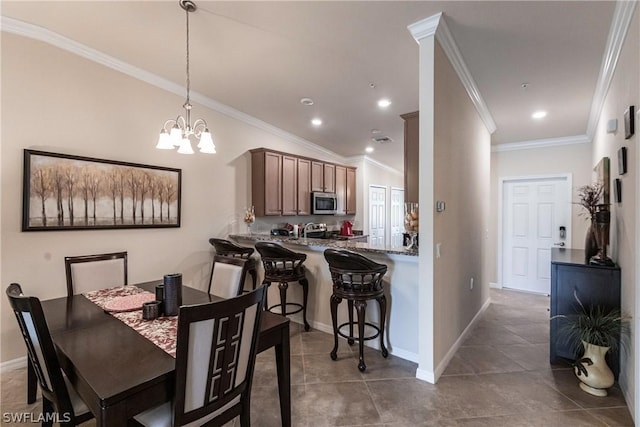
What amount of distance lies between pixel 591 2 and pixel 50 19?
424 centimetres

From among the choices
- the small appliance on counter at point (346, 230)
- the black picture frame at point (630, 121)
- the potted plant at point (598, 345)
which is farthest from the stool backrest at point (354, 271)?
the small appliance on counter at point (346, 230)

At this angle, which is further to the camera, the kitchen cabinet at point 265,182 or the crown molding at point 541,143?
the crown molding at point 541,143

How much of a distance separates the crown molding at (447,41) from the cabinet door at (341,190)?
3142 mm

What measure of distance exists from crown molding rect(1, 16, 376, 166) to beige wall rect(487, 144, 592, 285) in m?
3.99

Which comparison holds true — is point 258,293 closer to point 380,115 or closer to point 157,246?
point 157,246

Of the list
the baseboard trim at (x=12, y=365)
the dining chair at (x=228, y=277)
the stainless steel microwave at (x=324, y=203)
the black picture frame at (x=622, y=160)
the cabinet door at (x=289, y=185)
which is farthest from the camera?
the stainless steel microwave at (x=324, y=203)

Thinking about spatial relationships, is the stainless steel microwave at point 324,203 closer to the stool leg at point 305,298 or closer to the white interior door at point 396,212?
the stool leg at point 305,298

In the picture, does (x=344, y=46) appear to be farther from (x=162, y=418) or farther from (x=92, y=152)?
(x=162, y=418)

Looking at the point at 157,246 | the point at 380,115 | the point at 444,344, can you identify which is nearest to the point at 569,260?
the point at 444,344

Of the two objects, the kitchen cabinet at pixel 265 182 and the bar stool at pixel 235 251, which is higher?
the kitchen cabinet at pixel 265 182

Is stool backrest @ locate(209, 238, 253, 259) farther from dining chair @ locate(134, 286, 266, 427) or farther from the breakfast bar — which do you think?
dining chair @ locate(134, 286, 266, 427)

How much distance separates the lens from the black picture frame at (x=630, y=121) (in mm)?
1959

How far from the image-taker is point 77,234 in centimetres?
298

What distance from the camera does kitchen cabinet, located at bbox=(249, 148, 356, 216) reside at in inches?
181
